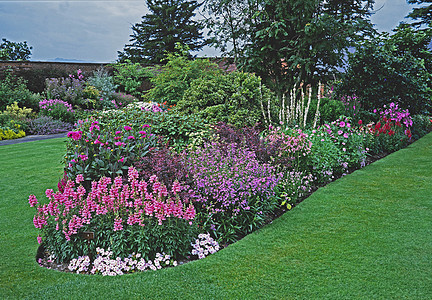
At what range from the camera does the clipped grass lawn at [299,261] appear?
288 cm

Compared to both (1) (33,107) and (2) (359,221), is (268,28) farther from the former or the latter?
(1) (33,107)

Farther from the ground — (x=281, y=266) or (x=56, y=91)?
(x=56, y=91)

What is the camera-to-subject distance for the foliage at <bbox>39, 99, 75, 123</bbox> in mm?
12411

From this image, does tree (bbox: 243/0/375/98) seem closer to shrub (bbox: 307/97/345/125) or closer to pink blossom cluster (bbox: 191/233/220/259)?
shrub (bbox: 307/97/345/125)

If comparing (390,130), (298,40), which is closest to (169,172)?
(390,130)

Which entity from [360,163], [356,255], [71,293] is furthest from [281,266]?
[360,163]

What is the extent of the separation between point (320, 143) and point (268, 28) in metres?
4.99

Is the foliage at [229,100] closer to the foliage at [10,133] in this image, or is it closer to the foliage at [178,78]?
the foliage at [178,78]

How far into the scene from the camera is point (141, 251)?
332 centimetres

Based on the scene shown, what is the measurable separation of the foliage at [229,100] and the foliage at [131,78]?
1027cm

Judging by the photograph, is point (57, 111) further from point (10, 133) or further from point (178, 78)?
point (178, 78)

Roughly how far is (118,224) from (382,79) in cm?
953

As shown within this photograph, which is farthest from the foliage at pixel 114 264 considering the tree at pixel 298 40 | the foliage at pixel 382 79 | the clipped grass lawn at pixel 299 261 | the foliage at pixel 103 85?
the foliage at pixel 103 85

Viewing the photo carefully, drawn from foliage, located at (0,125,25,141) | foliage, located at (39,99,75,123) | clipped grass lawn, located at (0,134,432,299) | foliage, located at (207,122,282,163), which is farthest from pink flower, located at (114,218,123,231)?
foliage, located at (39,99,75,123)
